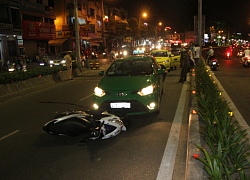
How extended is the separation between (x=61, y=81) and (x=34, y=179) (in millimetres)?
13908

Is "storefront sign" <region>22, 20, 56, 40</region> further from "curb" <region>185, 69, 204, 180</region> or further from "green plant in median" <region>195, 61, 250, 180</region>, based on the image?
"green plant in median" <region>195, 61, 250, 180</region>

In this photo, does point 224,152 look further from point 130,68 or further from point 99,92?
point 130,68

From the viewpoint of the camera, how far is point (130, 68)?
30.6 feet

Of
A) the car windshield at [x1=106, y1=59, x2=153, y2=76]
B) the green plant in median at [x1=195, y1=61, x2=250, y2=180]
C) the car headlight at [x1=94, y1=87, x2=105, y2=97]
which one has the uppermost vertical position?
the car windshield at [x1=106, y1=59, x2=153, y2=76]

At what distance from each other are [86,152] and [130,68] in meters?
4.22

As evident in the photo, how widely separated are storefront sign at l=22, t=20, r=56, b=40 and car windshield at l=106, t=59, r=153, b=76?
97.4 feet

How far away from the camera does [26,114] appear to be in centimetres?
927

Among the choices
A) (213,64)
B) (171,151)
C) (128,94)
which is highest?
(128,94)

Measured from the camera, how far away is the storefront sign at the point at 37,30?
119 ft

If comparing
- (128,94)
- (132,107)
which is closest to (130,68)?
(128,94)

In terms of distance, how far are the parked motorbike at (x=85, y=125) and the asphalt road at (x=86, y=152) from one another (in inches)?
7.5

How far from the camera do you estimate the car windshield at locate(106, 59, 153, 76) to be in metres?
8.97

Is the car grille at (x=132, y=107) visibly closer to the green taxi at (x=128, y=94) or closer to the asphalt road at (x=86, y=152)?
the green taxi at (x=128, y=94)

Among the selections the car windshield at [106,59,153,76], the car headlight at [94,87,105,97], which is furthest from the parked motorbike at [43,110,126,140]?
the car windshield at [106,59,153,76]
